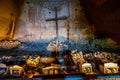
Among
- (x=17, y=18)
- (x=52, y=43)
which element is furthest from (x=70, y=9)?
(x=17, y=18)

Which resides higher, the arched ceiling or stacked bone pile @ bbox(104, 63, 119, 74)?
the arched ceiling

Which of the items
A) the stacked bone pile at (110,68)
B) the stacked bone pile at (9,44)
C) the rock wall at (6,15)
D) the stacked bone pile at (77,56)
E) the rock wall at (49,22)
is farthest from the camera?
the rock wall at (49,22)

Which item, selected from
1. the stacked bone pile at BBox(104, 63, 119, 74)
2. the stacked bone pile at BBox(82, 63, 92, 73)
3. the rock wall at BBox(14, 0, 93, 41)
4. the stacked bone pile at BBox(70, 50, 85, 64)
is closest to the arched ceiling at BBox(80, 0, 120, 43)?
the rock wall at BBox(14, 0, 93, 41)

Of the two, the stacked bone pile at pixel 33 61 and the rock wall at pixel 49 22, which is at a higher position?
the rock wall at pixel 49 22

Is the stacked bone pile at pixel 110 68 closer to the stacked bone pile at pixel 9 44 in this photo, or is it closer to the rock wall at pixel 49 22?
the rock wall at pixel 49 22

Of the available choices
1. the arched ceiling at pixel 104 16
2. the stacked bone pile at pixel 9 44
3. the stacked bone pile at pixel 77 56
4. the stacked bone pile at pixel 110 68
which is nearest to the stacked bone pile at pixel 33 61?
the stacked bone pile at pixel 9 44

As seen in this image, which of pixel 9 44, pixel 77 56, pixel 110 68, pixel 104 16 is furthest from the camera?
pixel 9 44

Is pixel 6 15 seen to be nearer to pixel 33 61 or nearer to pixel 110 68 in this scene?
pixel 33 61

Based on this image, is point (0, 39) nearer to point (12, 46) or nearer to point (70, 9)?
point (12, 46)

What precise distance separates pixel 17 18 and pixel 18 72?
158 cm

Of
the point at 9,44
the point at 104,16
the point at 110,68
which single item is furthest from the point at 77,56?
the point at 9,44

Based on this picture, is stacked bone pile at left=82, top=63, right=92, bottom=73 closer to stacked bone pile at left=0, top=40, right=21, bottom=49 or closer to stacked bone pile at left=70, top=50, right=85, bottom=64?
stacked bone pile at left=70, top=50, right=85, bottom=64

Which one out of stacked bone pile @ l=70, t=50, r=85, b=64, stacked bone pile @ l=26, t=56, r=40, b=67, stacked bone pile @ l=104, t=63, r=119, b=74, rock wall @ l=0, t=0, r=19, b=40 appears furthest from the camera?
rock wall @ l=0, t=0, r=19, b=40

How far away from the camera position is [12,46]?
5.14 metres
